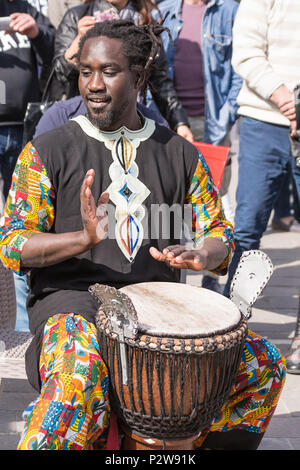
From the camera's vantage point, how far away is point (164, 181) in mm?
2643

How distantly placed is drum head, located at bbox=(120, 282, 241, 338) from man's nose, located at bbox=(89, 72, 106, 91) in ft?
2.31

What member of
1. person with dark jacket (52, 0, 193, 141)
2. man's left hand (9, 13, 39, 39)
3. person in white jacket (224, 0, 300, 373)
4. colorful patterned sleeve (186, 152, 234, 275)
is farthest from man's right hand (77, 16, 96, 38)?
colorful patterned sleeve (186, 152, 234, 275)

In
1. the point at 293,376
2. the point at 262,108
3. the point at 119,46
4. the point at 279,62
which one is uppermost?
the point at 119,46

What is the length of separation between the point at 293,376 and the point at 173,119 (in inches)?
61.8

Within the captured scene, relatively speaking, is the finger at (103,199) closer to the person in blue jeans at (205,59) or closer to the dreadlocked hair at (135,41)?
the dreadlocked hair at (135,41)

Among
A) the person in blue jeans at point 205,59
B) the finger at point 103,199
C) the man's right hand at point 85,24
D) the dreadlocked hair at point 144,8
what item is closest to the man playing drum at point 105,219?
the finger at point 103,199

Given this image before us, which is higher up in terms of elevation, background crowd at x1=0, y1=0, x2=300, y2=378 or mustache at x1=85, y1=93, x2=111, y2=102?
mustache at x1=85, y1=93, x2=111, y2=102

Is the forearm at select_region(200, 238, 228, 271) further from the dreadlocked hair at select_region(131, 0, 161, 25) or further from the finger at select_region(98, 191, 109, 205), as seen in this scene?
the dreadlocked hair at select_region(131, 0, 161, 25)

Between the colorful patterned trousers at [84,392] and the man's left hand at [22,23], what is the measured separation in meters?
2.17

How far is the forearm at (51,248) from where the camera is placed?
2.32 meters

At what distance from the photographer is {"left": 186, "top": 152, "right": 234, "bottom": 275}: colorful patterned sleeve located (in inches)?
106
